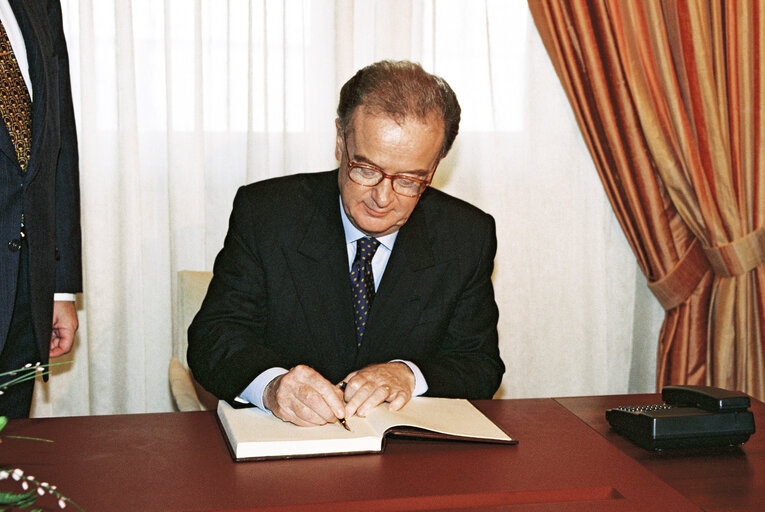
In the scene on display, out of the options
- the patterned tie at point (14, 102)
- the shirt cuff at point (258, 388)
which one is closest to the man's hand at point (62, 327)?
the patterned tie at point (14, 102)

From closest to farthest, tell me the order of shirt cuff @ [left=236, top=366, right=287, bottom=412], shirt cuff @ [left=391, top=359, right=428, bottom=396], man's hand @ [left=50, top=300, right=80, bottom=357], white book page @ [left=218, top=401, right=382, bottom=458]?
1. white book page @ [left=218, top=401, right=382, bottom=458]
2. shirt cuff @ [left=236, top=366, right=287, bottom=412]
3. shirt cuff @ [left=391, top=359, right=428, bottom=396]
4. man's hand @ [left=50, top=300, right=80, bottom=357]

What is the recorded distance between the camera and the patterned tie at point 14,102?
2309 millimetres

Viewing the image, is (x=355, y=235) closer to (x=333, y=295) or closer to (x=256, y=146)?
(x=333, y=295)

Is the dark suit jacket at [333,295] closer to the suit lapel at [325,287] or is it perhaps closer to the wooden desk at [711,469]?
the suit lapel at [325,287]

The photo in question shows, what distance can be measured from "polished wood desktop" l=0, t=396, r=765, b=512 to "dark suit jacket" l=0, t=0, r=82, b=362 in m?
0.64

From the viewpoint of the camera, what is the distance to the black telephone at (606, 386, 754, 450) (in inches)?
68.8

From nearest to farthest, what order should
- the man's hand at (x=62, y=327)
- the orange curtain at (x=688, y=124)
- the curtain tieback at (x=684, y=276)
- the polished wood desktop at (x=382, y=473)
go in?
the polished wood desktop at (x=382, y=473)
the man's hand at (x=62, y=327)
the orange curtain at (x=688, y=124)
the curtain tieback at (x=684, y=276)

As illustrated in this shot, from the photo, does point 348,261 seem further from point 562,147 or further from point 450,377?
point 562,147

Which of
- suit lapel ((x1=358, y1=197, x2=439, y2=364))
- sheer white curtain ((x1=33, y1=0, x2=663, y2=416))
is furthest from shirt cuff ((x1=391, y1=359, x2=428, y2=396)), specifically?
sheer white curtain ((x1=33, y1=0, x2=663, y2=416))

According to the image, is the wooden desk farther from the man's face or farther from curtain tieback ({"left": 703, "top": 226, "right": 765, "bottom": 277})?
curtain tieback ({"left": 703, "top": 226, "right": 765, "bottom": 277})

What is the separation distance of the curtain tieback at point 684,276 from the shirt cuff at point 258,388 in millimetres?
2338

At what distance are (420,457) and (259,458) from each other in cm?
32

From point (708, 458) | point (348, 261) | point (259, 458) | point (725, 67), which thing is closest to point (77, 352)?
point (348, 261)

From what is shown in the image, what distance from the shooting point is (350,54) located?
11.6 feet
